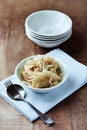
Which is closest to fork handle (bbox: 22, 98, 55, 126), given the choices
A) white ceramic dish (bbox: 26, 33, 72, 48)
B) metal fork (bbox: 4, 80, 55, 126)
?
metal fork (bbox: 4, 80, 55, 126)

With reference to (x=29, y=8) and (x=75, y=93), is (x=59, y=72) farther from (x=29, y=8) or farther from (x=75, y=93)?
(x=29, y=8)

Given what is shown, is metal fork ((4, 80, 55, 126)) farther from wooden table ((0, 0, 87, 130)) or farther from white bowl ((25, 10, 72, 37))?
white bowl ((25, 10, 72, 37))

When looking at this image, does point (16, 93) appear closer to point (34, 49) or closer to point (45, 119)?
point (45, 119)

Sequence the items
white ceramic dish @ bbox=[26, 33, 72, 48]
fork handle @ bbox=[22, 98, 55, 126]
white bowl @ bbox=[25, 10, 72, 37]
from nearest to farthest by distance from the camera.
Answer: fork handle @ bbox=[22, 98, 55, 126] → white ceramic dish @ bbox=[26, 33, 72, 48] → white bowl @ bbox=[25, 10, 72, 37]

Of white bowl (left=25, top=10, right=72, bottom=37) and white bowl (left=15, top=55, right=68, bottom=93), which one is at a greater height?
white bowl (left=15, top=55, right=68, bottom=93)

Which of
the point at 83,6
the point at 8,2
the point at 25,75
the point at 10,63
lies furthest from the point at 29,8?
the point at 25,75

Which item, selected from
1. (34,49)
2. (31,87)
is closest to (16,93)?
(31,87)

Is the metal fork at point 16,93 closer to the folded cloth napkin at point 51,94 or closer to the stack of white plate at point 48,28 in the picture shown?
the folded cloth napkin at point 51,94
